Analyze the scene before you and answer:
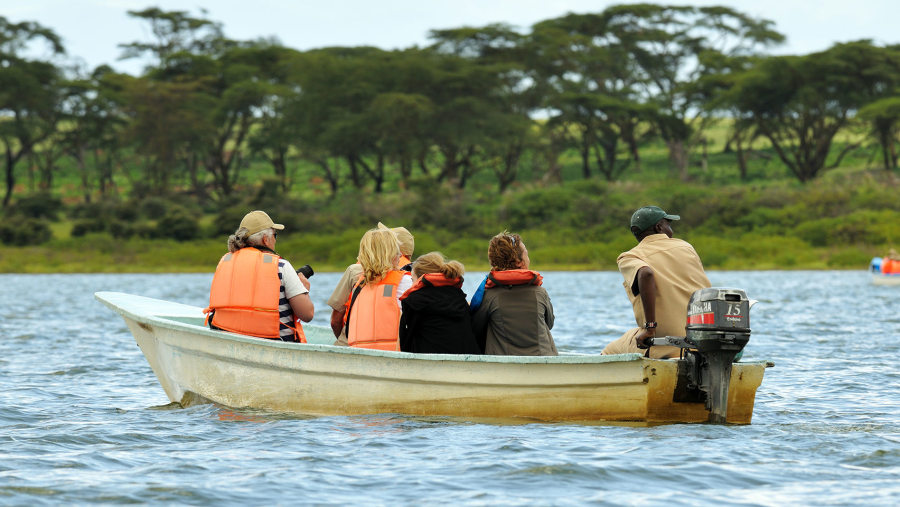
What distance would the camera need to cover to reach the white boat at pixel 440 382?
7816mm

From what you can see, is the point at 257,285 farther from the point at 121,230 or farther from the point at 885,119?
the point at 885,119

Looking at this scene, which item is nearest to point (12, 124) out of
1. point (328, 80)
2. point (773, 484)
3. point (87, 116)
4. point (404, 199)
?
point (87, 116)

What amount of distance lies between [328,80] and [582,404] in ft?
149

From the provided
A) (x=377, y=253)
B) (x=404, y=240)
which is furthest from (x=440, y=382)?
(x=404, y=240)

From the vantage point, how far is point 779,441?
7770 millimetres

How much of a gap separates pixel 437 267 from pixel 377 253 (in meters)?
0.47

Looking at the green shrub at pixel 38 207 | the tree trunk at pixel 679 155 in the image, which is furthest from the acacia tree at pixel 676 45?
the green shrub at pixel 38 207

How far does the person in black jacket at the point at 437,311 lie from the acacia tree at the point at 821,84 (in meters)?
43.0

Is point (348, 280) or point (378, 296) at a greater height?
point (348, 280)

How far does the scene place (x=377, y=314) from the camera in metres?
8.55

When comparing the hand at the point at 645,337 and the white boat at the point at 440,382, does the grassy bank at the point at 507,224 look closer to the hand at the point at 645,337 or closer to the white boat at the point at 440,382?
the white boat at the point at 440,382

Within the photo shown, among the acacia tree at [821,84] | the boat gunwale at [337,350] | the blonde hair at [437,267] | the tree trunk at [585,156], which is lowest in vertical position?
the boat gunwale at [337,350]

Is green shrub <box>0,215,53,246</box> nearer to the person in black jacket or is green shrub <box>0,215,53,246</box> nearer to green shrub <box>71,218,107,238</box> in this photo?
green shrub <box>71,218,107,238</box>

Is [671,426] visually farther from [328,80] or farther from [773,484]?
[328,80]
